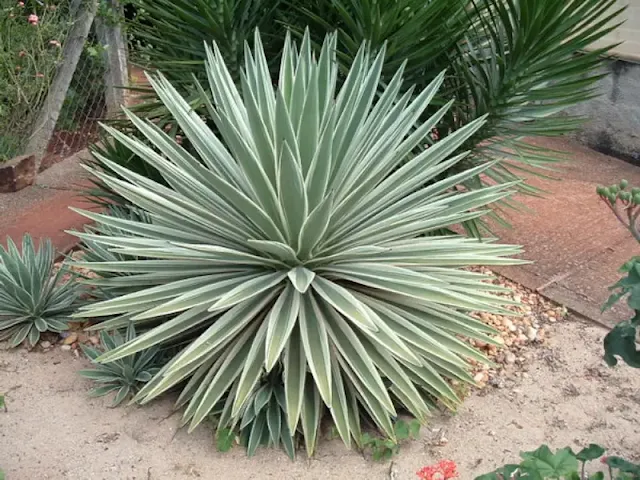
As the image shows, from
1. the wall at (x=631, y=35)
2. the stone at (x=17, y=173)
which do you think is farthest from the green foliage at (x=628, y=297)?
the stone at (x=17, y=173)

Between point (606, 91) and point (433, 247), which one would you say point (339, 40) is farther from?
point (606, 91)

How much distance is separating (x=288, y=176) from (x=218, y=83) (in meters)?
0.67

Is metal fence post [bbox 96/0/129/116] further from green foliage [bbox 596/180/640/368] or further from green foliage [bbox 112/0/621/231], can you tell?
green foliage [bbox 596/180/640/368]

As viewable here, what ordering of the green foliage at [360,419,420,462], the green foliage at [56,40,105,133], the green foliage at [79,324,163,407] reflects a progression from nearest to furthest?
the green foliage at [360,419,420,462] < the green foliage at [79,324,163,407] < the green foliage at [56,40,105,133]

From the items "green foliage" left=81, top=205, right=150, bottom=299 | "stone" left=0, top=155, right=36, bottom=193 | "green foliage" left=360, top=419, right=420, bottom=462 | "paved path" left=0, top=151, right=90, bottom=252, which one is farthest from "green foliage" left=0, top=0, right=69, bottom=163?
"green foliage" left=360, top=419, right=420, bottom=462

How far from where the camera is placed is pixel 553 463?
1813 millimetres

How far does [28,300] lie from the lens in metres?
3.03

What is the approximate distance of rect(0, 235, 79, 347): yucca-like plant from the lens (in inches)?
119

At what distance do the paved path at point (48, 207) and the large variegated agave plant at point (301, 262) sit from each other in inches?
57.6

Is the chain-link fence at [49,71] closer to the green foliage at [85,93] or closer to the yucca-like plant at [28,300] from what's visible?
the green foliage at [85,93]

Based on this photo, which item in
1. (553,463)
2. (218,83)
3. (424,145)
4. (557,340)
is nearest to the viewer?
(553,463)

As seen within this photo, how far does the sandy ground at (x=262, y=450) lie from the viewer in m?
2.45

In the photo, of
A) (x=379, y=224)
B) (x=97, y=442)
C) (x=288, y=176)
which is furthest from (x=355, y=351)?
(x=97, y=442)

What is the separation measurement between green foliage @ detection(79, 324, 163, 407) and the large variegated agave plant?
12 cm
